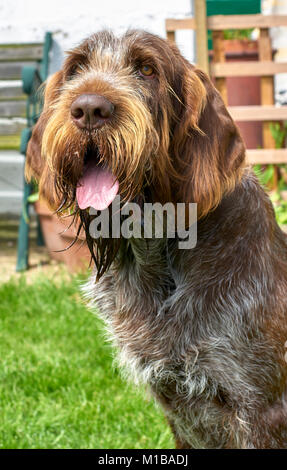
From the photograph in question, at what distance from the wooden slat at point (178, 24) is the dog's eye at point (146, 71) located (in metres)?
3.43

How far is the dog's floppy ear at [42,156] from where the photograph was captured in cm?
264

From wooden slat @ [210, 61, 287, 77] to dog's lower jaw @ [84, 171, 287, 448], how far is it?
358 cm

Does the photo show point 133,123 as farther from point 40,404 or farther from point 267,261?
point 40,404

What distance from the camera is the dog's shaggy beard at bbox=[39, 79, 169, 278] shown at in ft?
7.18

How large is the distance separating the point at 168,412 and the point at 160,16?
503 cm

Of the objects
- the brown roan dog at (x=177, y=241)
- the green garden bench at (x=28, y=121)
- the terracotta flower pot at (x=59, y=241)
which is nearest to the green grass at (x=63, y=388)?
the terracotta flower pot at (x=59, y=241)

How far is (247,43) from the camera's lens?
8.49m

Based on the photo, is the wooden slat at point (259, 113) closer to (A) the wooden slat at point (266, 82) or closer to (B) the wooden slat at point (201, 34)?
(A) the wooden slat at point (266, 82)

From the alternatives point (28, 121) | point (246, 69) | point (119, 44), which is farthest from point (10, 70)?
point (119, 44)

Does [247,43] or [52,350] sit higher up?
[247,43]

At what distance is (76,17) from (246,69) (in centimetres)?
219

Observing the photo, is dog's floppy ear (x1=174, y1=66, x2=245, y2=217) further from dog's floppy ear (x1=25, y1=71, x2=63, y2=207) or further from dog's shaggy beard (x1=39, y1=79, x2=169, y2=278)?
dog's floppy ear (x1=25, y1=71, x2=63, y2=207)

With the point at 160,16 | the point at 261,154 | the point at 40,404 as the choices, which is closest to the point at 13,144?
the point at 160,16

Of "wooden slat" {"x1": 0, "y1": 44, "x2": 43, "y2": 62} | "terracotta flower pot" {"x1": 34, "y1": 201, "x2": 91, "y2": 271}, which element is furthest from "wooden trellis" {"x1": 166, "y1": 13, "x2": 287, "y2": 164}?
"wooden slat" {"x1": 0, "y1": 44, "x2": 43, "y2": 62}
